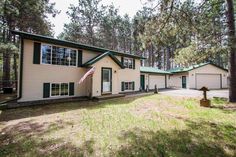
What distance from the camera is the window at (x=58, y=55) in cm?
1135

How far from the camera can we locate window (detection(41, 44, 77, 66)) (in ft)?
37.2

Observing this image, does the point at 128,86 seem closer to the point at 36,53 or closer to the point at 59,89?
the point at 59,89

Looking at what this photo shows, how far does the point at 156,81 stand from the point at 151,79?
127 centimetres

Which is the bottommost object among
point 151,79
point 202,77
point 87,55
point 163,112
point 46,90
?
point 163,112

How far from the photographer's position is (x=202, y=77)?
79.3ft

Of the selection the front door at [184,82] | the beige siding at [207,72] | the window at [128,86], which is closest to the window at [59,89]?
the window at [128,86]

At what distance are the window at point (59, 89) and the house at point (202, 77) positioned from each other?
18.2 meters

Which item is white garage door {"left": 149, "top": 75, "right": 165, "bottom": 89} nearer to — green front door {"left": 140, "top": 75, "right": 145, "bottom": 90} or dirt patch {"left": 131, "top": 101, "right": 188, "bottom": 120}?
green front door {"left": 140, "top": 75, "right": 145, "bottom": 90}

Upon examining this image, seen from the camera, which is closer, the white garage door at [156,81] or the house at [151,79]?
the house at [151,79]

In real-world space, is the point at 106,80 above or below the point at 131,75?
below

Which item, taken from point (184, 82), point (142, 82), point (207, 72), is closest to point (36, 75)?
point (142, 82)

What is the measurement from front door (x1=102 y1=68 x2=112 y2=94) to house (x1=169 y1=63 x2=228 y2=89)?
14.2 m

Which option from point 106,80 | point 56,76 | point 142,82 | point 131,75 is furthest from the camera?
point 142,82

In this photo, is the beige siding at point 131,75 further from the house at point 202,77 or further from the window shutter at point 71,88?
the house at point 202,77
